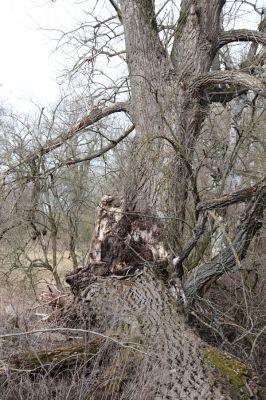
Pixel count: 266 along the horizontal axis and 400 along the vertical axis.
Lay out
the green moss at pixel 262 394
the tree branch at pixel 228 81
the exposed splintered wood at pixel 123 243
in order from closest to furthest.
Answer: the green moss at pixel 262 394 → the tree branch at pixel 228 81 → the exposed splintered wood at pixel 123 243

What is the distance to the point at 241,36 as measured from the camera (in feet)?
23.7

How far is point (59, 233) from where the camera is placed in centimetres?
1265

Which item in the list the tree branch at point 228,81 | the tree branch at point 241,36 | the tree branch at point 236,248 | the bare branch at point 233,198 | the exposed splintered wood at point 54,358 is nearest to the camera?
the exposed splintered wood at point 54,358

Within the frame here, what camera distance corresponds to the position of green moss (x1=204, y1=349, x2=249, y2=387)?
4004mm

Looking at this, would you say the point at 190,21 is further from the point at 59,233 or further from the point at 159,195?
the point at 59,233

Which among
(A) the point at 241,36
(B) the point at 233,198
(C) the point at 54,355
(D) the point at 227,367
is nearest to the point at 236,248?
(B) the point at 233,198

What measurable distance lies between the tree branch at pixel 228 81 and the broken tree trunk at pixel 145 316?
6.72 ft

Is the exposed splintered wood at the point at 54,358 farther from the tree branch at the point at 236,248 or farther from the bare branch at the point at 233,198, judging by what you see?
the bare branch at the point at 233,198

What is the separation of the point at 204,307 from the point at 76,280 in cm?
177

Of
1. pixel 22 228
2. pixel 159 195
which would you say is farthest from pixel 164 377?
pixel 22 228

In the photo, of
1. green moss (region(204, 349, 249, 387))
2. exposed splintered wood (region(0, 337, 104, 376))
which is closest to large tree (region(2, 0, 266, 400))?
green moss (region(204, 349, 249, 387))

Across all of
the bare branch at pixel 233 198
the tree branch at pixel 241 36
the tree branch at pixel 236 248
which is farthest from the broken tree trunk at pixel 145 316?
the tree branch at pixel 241 36

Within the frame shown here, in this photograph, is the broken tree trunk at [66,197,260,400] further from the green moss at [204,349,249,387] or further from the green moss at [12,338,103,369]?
the green moss at [12,338,103,369]

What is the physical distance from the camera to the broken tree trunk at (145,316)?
3.93m
